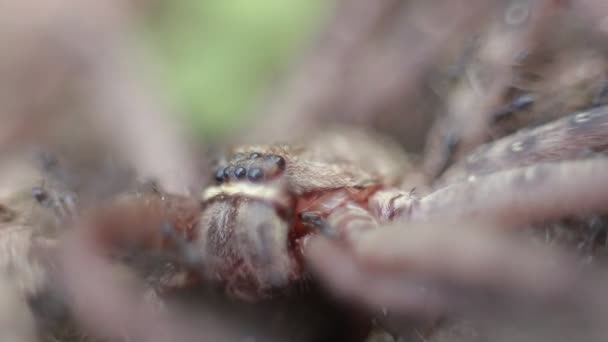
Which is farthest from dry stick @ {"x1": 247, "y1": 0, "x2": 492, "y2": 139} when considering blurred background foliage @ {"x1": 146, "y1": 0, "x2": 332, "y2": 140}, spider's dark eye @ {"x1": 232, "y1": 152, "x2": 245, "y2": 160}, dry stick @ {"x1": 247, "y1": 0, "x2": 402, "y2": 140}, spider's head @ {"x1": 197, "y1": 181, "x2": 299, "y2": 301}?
spider's head @ {"x1": 197, "y1": 181, "x2": 299, "y2": 301}

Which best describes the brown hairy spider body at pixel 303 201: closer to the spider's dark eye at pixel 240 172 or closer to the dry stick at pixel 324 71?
the spider's dark eye at pixel 240 172

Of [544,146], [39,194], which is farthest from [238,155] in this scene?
[544,146]

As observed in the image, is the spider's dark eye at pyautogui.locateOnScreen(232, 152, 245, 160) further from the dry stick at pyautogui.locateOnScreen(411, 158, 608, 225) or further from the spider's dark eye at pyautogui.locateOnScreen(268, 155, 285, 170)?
the dry stick at pyautogui.locateOnScreen(411, 158, 608, 225)

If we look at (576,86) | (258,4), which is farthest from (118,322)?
(258,4)

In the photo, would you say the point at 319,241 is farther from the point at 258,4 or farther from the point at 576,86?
the point at 258,4

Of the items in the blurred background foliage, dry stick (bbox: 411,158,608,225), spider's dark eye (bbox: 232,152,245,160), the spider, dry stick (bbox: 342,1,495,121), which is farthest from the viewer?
the blurred background foliage

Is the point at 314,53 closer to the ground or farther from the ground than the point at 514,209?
farther from the ground

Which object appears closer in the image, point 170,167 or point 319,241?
point 319,241

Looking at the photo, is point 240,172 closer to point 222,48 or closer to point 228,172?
point 228,172
